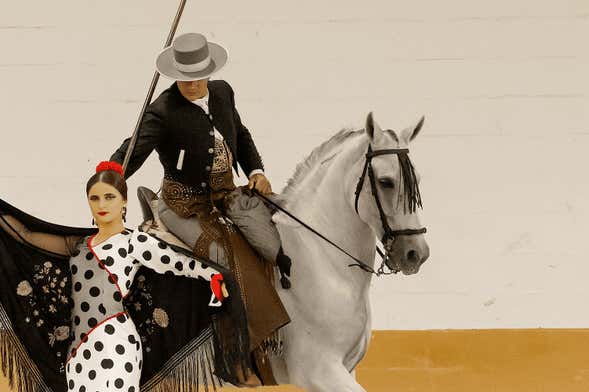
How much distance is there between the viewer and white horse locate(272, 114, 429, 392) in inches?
125

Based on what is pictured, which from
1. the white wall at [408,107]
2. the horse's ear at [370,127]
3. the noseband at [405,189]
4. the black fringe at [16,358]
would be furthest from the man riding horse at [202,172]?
the white wall at [408,107]

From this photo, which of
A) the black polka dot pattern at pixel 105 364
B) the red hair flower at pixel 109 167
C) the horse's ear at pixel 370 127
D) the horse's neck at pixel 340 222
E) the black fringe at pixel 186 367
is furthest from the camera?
the horse's neck at pixel 340 222

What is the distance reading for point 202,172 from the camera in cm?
→ 329

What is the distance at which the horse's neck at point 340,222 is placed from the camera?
3348 mm

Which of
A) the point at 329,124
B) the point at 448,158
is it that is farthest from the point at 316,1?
the point at 448,158

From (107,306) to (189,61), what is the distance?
0.82 meters

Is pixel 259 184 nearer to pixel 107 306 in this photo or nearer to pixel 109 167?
pixel 109 167

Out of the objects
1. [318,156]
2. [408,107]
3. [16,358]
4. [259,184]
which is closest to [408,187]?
[318,156]

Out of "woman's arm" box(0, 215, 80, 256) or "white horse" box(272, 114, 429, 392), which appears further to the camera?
"white horse" box(272, 114, 429, 392)

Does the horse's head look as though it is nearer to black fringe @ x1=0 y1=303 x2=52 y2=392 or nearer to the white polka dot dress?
the white polka dot dress

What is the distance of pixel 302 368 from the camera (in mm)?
3283

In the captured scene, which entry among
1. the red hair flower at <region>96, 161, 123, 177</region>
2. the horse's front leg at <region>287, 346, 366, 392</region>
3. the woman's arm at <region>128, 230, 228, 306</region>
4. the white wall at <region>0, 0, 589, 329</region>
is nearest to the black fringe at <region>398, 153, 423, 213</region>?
the horse's front leg at <region>287, 346, 366, 392</region>

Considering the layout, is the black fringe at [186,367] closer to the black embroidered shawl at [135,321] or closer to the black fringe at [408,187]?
the black embroidered shawl at [135,321]

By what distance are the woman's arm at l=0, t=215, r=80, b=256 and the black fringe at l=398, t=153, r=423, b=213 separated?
101 centimetres
